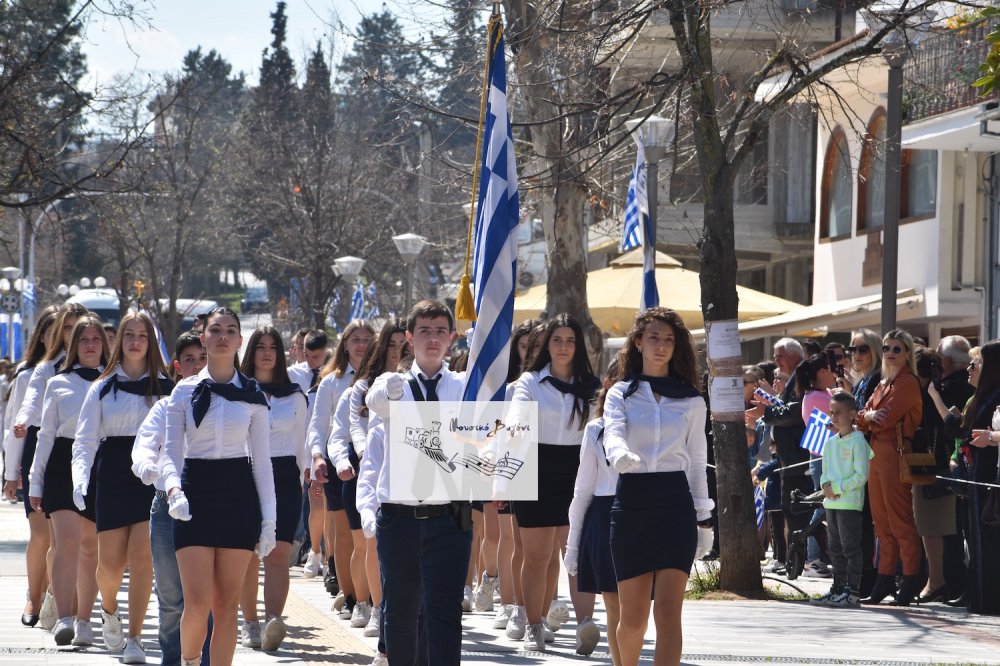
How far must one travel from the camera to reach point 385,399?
23.4 ft

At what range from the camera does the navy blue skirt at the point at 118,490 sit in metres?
9.21

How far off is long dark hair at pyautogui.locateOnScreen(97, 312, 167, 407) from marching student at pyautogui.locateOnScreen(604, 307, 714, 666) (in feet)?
10.7

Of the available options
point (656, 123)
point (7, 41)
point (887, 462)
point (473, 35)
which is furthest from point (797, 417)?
point (7, 41)

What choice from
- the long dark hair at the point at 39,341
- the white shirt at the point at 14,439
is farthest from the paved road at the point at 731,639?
the long dark hair at the point at 39,341

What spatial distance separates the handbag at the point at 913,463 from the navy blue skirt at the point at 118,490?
5879 mm

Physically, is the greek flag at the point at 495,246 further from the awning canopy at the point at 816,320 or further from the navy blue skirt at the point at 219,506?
the awning canopy at the point at 816,320

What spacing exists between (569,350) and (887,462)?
3.63 m

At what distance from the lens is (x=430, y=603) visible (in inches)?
273

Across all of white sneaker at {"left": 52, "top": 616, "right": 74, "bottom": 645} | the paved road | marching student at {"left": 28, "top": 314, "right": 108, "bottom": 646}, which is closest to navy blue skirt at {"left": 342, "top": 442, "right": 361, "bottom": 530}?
the paved road

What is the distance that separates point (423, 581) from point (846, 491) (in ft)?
19.3

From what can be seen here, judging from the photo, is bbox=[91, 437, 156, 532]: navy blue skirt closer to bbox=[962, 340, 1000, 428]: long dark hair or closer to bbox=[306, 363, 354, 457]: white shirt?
bbox=[306, 363, 354, 457]: white shirt

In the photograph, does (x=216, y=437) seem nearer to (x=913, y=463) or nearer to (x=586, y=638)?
(x=586, y=638)

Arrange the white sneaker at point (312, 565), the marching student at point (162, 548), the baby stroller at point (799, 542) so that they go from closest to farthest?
1. the marching student at point (162, 548)
2. the baby stroller at point (799, 542)
3. the white sneaker at point (312, 565)

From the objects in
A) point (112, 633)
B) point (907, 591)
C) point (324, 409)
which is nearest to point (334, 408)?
point (324, 409)
